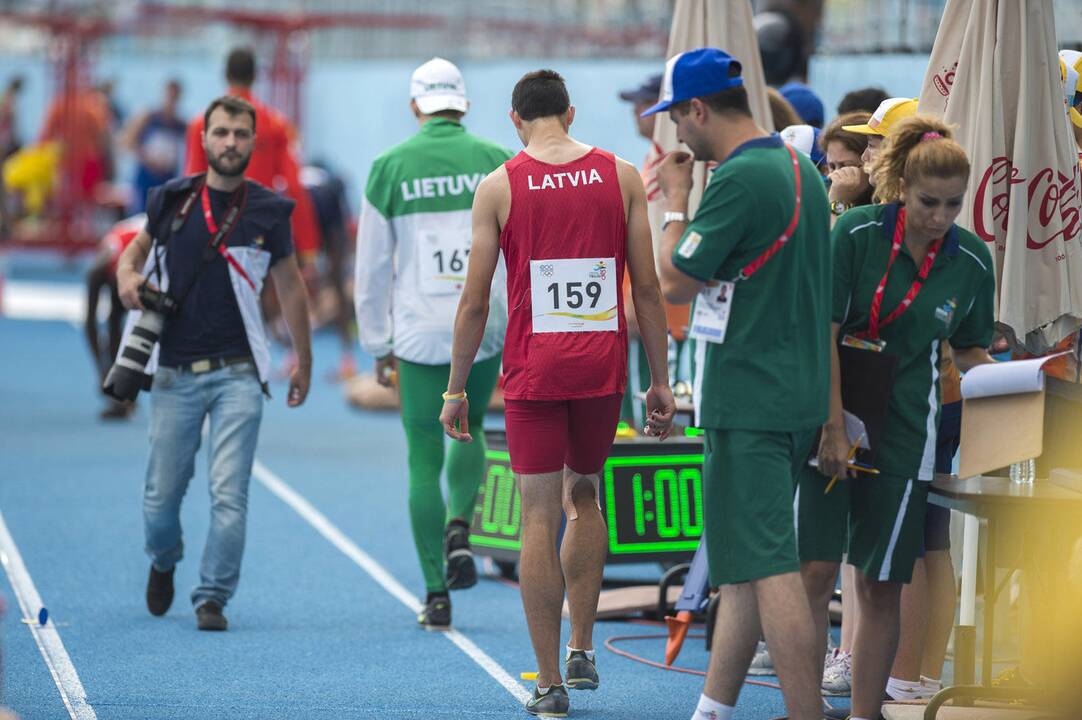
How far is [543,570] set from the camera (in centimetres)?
585

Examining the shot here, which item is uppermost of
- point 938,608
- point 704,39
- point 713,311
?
point 704,39

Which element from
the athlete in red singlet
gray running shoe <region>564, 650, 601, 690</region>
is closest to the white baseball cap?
the athlete in red singlet

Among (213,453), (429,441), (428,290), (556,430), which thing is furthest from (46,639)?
(556,430)

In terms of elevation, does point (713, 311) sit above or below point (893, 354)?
above

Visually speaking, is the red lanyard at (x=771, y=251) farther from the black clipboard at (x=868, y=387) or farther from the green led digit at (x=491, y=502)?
the green led digit at (x=491, y=502)

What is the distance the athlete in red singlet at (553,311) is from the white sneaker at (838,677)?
1.08m

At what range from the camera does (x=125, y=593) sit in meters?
8.05

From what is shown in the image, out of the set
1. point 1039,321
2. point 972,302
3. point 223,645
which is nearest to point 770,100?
point 1039,321

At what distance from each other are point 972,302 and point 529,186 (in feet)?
4.93

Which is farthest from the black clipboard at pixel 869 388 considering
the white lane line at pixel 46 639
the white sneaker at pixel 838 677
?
the white lane line at pixel 46 639

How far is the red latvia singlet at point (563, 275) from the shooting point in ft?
19.1

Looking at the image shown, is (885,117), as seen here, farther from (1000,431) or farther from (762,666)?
(762,666)

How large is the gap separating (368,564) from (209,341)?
205 centimetres

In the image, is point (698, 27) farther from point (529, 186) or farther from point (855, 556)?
point (855, 556)
